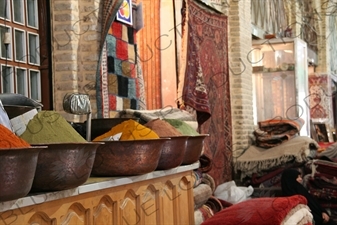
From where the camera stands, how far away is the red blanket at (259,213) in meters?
3.10

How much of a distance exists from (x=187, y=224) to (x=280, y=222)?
464 mm

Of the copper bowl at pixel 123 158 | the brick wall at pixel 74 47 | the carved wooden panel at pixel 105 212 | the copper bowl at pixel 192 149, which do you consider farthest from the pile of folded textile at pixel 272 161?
the carved wooden panel at pixel 105 212

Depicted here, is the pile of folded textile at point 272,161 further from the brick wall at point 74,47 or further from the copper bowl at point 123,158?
the copper bowl at point 123,158

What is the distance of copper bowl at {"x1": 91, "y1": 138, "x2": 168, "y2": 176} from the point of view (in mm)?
2514

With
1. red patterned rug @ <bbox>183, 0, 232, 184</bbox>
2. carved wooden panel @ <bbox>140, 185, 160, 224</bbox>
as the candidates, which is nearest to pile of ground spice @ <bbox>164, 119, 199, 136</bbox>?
carved wooden panel @ <bbox>140, 185, 160, 224</bbox>

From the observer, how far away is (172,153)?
292 cm

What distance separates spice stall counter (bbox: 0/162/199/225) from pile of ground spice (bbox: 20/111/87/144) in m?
0.17

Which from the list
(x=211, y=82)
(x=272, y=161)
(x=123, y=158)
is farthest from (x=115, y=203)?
(x=272, y=161)

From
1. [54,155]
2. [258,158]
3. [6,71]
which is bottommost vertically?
[258,158]

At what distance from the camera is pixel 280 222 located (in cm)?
310

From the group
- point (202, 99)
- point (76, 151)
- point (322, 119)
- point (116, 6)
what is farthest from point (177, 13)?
point (322, 119)

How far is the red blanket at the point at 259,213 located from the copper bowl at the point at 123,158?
742mm

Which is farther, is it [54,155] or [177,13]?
[177,13]

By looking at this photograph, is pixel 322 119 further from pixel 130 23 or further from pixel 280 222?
pixel 280 222
